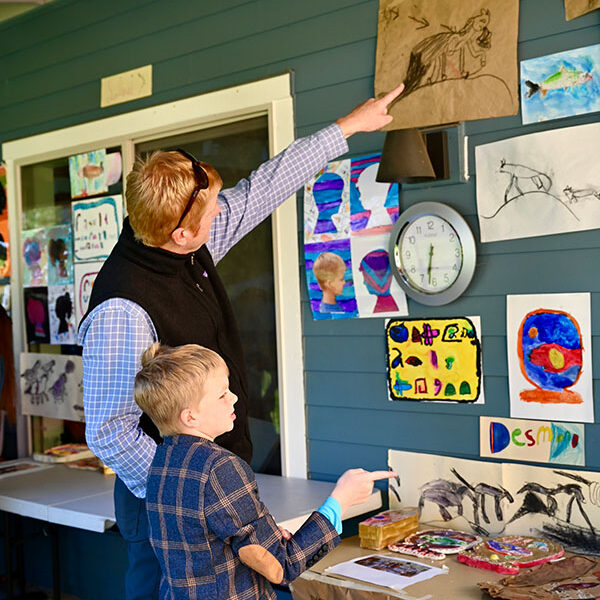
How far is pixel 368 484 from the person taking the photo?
1842 mm

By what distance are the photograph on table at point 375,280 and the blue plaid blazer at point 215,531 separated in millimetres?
1227

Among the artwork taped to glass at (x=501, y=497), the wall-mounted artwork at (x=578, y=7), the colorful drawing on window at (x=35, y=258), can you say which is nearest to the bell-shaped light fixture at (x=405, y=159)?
the wall-mounted artwork at (x=578, y=7)

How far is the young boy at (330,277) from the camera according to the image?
10.1 ft

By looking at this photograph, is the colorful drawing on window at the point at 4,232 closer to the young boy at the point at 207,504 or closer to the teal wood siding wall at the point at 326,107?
the teal wood siding wall at the point at 326,107

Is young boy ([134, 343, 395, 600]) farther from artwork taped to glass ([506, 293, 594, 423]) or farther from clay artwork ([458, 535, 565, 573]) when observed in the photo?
artwork taped to glass ([506, 293, 594, 423])

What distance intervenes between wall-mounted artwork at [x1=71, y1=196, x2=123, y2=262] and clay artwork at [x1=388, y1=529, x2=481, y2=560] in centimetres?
199

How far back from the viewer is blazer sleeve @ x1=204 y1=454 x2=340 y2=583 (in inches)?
67.8

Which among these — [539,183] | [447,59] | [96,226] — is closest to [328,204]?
[447,59]

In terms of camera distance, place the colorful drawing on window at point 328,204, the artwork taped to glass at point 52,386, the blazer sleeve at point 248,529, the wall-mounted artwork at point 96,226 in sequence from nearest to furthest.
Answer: the blazer sleeve at point 248,529 → the colorful drawing on window at point 328,204 → the wall-mounted artwork at point 96,226 → the artwork taped to glass at point 52,386

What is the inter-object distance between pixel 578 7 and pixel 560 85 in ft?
0.71

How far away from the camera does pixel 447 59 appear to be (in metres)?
2.74

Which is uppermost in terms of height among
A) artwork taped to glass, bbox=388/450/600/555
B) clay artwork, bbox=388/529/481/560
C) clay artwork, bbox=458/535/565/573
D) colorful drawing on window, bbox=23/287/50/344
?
colorful drawing on window, bbox=23/287/50/344

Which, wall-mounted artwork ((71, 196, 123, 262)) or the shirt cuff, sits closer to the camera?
the shirt cuff

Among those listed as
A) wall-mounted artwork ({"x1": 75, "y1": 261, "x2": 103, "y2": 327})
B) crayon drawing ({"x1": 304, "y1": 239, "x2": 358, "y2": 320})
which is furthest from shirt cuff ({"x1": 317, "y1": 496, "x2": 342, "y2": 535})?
wall-mounted artwork ({"x1": 75, "y1": 261, "x2": 103, "y2": 327})
